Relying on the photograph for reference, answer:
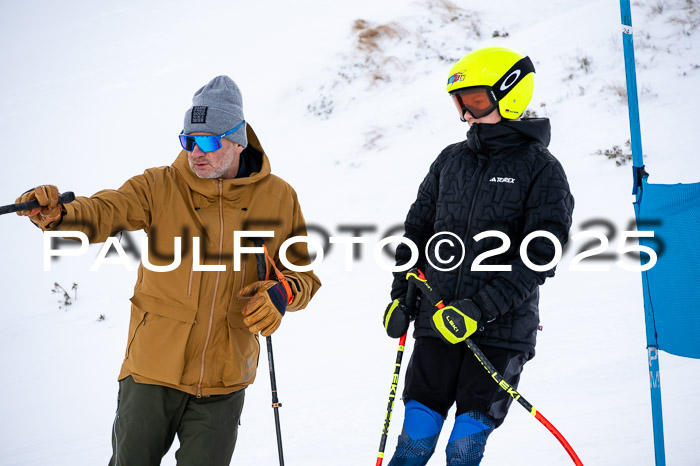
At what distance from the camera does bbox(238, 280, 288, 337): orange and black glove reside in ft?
9.28

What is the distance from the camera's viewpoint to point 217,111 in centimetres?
296

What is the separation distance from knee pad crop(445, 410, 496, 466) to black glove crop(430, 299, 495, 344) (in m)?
0.35

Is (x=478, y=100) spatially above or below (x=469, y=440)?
above

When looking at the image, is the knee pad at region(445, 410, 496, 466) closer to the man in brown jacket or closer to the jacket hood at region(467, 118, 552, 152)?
the man in brown jacket

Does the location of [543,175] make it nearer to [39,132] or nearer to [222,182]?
[222,182]

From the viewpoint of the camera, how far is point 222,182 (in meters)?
2.93

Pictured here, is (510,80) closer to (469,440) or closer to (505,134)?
(505,134)

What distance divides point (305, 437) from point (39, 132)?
13977mm

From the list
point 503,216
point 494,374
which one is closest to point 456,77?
point 503,216

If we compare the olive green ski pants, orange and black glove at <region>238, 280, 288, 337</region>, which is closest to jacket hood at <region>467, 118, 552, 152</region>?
orange and black glove at <region>238, 280, 288, 337</region>

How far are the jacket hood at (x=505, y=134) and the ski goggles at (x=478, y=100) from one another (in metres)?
0.06

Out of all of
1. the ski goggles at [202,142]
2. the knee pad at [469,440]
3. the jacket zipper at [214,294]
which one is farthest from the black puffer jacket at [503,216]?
the ski goggles at [202,142]

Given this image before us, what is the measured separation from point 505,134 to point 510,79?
0.26 m

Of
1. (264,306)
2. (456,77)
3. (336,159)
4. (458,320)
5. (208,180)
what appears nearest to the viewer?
(458,320)
